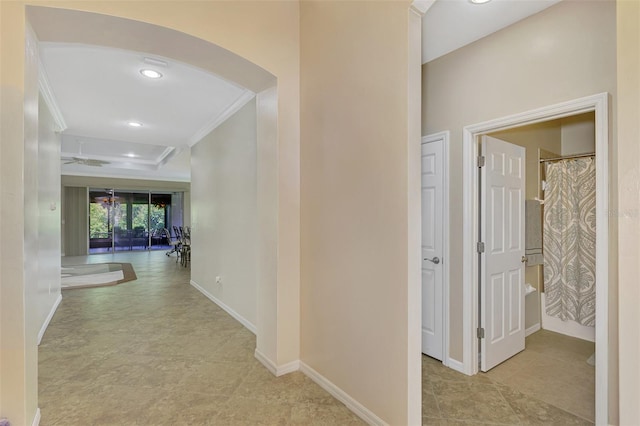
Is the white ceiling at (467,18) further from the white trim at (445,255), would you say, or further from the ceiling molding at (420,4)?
the white trim at (445,255)

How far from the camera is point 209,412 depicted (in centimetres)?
207

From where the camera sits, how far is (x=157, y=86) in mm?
3510

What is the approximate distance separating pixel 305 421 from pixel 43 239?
347 cm

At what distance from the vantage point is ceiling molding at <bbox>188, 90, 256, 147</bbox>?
3.70 meters

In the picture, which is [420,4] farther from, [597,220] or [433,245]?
[433,245]

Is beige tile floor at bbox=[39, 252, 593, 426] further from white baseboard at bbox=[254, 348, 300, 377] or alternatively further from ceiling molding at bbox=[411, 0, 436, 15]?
ceiling molding at bbox=[411, 0, 436, 15]

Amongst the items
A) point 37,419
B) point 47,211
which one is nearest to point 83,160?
point 47,211

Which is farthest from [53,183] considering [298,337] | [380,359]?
[380,359]

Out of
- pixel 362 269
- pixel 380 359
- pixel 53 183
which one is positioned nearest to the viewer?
pixel 380 359

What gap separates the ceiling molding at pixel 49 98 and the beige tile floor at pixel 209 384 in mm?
2560

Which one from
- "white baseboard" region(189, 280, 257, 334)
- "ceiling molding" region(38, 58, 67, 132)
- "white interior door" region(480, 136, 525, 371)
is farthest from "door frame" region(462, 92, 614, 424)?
"ceiling molding" region(38, 58, 67, 132)

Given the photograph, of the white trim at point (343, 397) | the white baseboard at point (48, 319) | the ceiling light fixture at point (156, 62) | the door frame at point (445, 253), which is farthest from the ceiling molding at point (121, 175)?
the door frame at point (445, 253)

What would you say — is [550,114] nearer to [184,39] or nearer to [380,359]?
[380,359]

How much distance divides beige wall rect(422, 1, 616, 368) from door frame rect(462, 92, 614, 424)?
55mm
